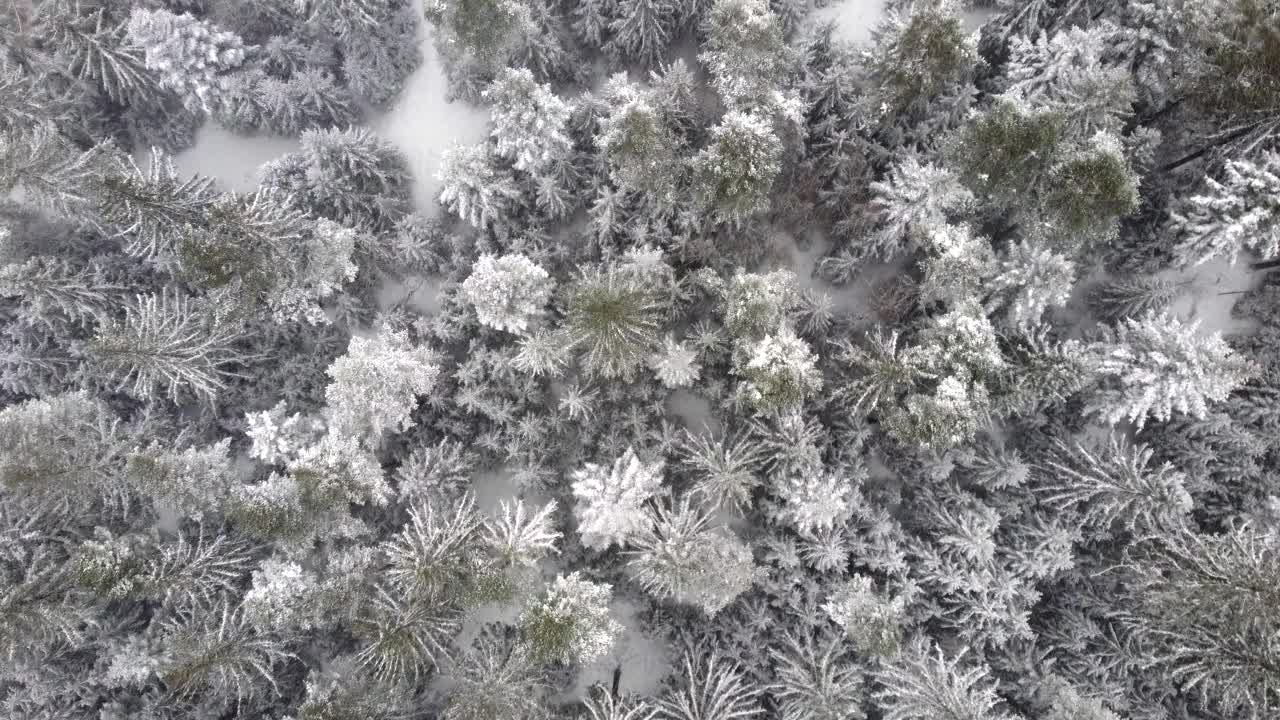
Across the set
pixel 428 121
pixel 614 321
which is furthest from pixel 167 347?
pixel 614 321

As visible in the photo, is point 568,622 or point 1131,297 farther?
point 1131,297

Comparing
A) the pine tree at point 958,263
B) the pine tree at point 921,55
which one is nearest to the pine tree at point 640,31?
the pine tree at point 921,55

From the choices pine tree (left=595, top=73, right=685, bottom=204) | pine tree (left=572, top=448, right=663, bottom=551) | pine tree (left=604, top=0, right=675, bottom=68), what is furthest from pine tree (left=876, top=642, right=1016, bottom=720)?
pine tree (left=604, top=0, right=675, bottom=68)

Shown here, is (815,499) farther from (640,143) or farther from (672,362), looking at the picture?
(640,143)

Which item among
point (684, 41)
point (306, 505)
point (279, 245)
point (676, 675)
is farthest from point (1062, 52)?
point (306, 505)

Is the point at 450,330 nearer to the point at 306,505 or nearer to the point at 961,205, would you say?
the point at 306,505
